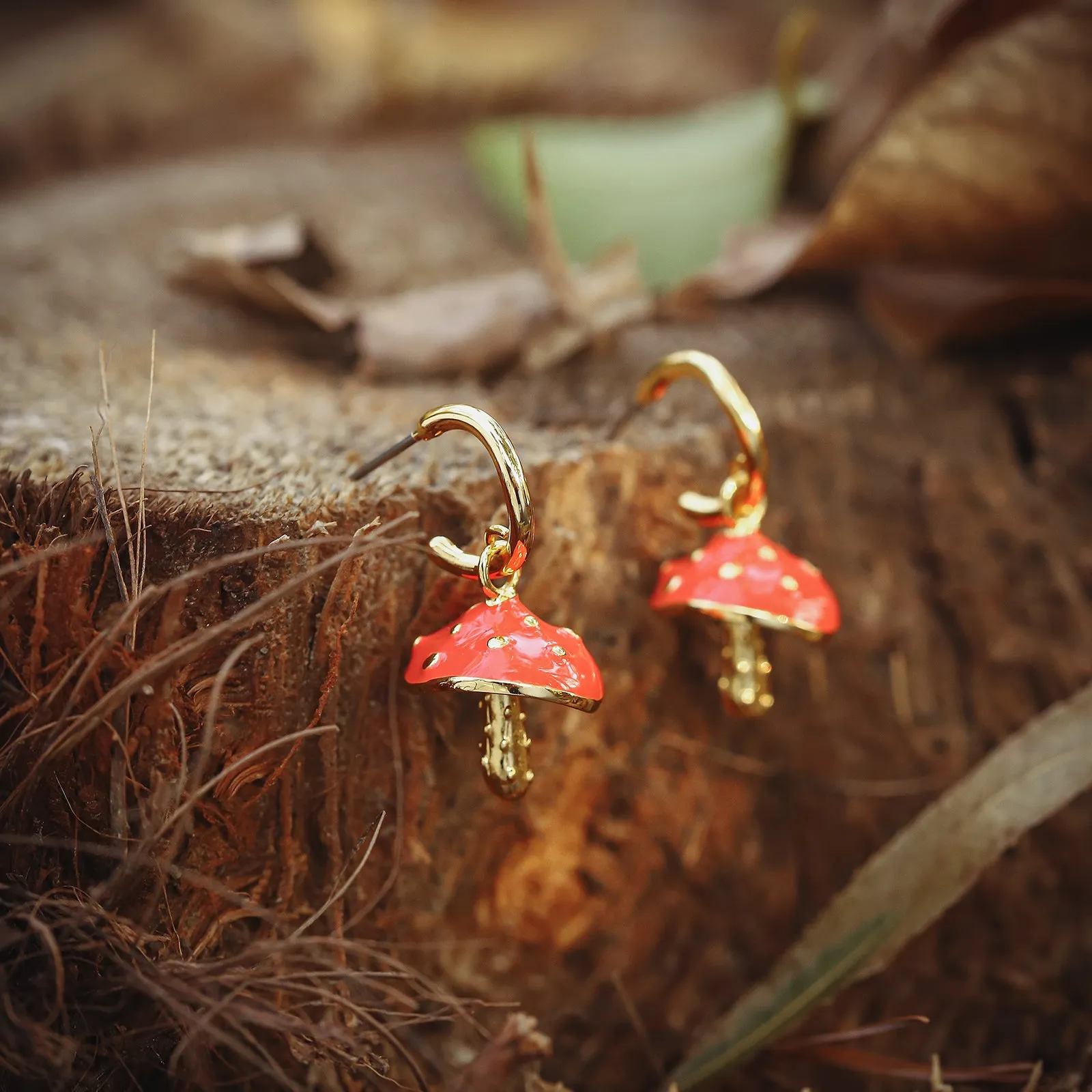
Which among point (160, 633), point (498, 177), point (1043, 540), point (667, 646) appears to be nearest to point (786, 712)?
point (667, 646)

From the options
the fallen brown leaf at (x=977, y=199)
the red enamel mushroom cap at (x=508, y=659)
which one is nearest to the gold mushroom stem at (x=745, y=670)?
the red enamel mushroom cap at (x=508, y=659)

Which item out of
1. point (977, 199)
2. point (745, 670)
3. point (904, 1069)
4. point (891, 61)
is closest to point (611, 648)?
point (745, 670)

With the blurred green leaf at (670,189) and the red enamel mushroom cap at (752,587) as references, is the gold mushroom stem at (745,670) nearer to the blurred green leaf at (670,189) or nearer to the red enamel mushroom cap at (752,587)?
the red enamel mushroom cap at (752,587)

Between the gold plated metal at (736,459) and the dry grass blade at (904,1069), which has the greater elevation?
the gold plated metal at (736,459)

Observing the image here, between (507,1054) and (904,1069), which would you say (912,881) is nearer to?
(904,1069)

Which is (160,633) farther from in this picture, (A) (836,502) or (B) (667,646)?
(A) (836,502)

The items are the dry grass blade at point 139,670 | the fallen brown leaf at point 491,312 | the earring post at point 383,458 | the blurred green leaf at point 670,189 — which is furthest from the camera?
the blurred green leaf at point 670,189
